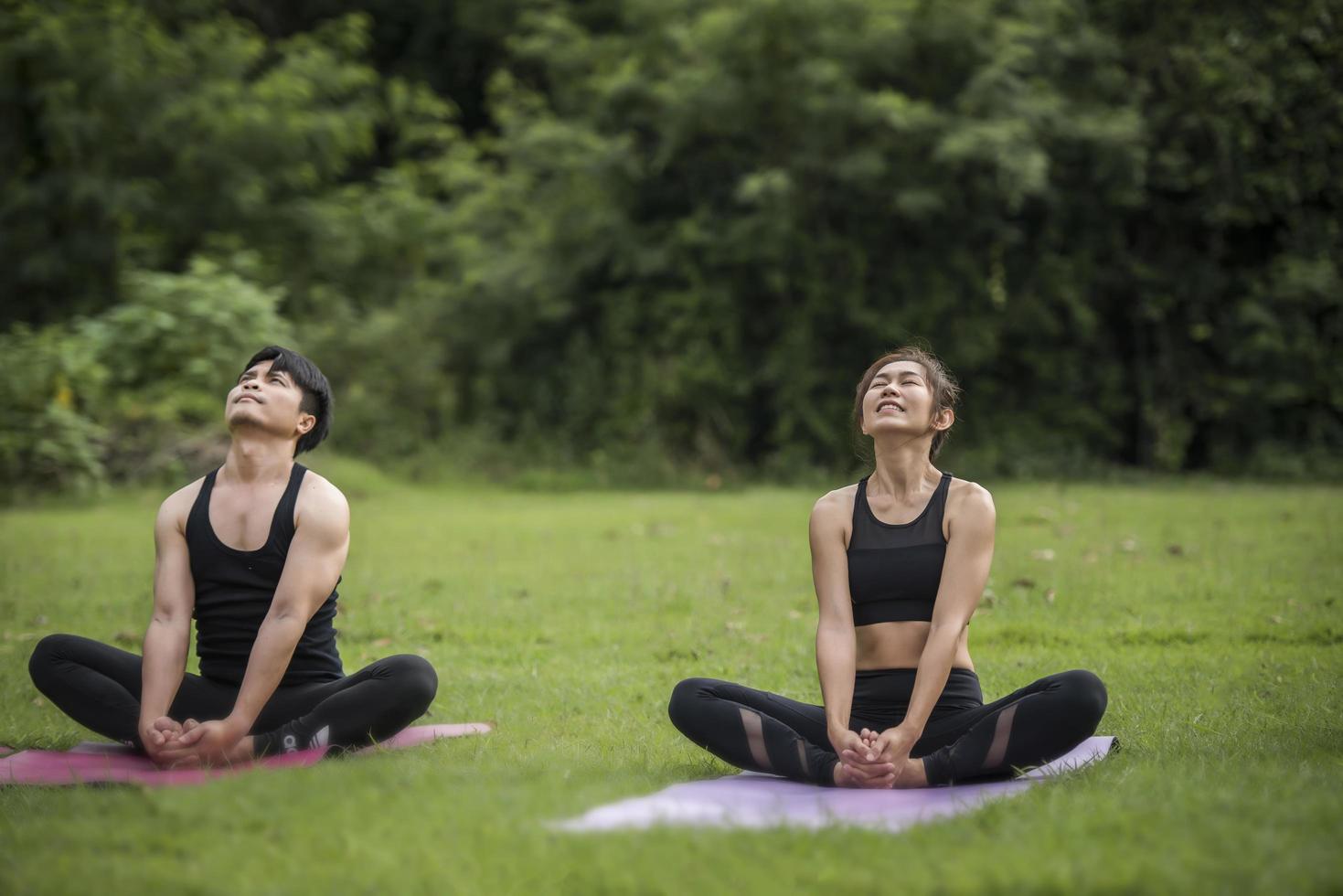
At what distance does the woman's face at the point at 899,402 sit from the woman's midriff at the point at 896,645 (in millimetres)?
667

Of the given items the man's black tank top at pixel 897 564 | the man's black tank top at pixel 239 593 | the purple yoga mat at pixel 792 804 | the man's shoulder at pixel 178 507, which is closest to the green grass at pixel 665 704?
the purple yoga mat at pixel 792 804

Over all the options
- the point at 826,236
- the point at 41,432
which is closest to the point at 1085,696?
the point at 41,432

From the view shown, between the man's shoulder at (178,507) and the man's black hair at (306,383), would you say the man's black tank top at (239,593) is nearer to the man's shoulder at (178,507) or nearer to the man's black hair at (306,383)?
the man's shoulder at (178,507)

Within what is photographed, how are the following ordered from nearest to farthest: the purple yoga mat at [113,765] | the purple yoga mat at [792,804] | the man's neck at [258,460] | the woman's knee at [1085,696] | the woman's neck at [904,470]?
the purple yoga mat at [792,804] < the woman's knee at [1085,696] < the purple yoga mat at [113,765] < the woman's neck at [904,470] < the man's neck at [258,460]

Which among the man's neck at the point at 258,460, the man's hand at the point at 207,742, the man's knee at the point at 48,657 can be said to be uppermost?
the man's neck at the point at 258,460

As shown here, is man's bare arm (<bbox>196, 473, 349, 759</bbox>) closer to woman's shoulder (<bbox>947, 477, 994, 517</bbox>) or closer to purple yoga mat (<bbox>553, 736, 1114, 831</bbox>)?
purple yoga mat (<bbox>553, 736, 1114, 831</bbox>)

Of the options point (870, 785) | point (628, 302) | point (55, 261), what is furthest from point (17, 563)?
point (55, 261)

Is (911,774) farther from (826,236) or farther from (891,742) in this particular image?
(826,236)

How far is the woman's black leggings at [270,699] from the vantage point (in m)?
4.54

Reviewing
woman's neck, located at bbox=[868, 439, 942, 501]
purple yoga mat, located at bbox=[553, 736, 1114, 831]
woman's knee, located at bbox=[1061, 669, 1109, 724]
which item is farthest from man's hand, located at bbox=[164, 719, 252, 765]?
woman's knee, located at bbox=[1061, 669, 1109, 724]

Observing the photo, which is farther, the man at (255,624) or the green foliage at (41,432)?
the green foliage at (41,432)

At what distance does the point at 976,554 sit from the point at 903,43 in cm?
1321

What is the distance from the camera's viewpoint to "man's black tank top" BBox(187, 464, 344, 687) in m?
4.60

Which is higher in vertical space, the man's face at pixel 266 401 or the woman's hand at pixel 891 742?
the man's face at pixel 266 401
